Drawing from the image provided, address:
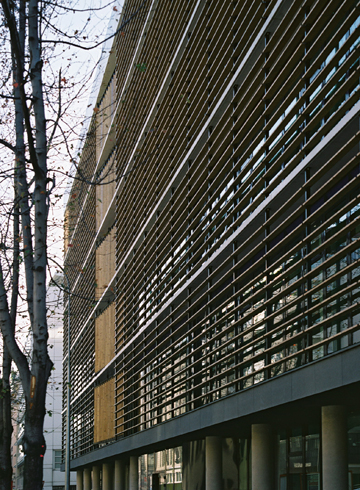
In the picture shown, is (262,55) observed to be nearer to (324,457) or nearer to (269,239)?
(269,239)

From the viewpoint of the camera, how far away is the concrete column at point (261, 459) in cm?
1205

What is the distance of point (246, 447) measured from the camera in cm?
1588

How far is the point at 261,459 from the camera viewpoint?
40.6 feet

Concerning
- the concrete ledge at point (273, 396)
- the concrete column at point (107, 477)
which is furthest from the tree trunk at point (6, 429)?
the concrete column at point (107, 477)

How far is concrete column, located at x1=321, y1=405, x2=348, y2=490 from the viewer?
9.09 m

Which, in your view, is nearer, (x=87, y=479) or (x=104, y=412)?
(x=104, y=412)

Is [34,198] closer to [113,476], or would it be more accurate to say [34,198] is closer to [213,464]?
[213,464]

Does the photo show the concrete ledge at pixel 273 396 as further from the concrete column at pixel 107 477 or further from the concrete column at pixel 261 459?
the concrete column at pixel 107 477

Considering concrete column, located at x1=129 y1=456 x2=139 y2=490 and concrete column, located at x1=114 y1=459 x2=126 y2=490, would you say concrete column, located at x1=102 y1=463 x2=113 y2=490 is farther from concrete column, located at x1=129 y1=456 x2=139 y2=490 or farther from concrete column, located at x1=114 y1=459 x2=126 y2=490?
concrete column, located at x1=129 y1=456 x2=139 y2=490

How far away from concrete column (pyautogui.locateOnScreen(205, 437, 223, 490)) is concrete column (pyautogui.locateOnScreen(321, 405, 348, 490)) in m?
5.88

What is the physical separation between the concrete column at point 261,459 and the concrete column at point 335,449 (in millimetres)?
2689

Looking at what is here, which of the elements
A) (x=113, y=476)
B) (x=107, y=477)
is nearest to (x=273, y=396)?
(x=107, y=477)

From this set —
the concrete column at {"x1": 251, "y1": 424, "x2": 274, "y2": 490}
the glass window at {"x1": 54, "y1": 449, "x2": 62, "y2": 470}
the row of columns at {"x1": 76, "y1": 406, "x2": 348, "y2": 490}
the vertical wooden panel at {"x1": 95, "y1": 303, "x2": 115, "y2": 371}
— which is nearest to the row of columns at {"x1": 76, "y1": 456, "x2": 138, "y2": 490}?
the vertical wooden panel at {"x1": 95, "y1": 303, "x2": 115, "y2": 371}

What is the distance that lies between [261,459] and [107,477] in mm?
19774
